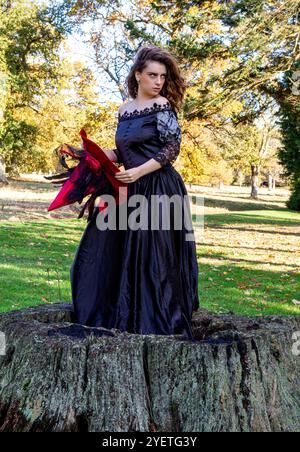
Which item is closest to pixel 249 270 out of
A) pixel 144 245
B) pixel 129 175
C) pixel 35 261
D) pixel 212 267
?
pixel 212 267

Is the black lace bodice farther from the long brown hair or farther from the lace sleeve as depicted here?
the long brown hair

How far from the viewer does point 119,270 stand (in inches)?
150

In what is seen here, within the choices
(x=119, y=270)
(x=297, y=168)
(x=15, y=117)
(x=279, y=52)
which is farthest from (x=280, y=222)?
(x=119, y=270)

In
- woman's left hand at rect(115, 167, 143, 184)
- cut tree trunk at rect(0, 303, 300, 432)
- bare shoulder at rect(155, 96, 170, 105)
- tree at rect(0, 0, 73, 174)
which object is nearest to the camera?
cut tree trunk at rect(0, 303, 300, 432)

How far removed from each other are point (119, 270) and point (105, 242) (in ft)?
0.70

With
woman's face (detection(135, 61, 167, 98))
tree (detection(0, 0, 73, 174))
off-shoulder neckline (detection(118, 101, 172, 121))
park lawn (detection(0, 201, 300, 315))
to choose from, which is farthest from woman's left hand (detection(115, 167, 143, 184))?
tree (detection(0, 0, 73, 174))

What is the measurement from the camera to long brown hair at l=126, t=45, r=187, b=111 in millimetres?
3797

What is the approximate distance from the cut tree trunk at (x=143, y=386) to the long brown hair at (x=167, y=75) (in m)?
1.76

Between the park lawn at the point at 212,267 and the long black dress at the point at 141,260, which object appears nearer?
the long black dress at the point at 141,260

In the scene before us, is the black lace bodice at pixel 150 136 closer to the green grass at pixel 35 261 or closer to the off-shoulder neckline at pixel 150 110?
the off-shoulder neckline at pixel 150 110

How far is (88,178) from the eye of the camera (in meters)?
3.73

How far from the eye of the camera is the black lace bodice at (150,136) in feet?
12.2

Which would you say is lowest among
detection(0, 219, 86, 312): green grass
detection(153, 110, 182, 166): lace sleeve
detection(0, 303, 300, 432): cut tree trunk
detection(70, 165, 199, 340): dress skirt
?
detection(0, 219, 86, 312): green grass

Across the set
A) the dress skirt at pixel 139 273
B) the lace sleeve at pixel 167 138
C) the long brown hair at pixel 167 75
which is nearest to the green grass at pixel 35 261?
the dress skirt at pixel 139 273
